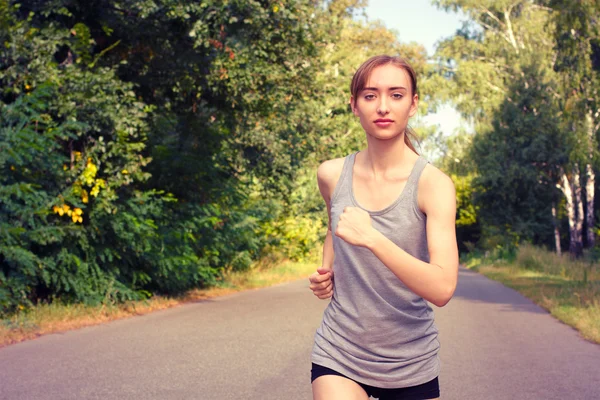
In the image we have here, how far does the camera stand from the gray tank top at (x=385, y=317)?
288 centimetres

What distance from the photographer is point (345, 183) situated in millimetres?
3070

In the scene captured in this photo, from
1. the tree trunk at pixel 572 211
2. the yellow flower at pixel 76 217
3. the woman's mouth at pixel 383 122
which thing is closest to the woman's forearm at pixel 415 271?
the woman's mouth at pixel 383 122

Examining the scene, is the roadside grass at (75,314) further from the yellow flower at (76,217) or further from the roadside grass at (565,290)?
the roadside grass at (565,290)

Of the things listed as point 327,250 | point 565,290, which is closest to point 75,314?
point 327,250

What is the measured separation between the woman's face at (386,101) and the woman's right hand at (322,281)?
535 millimetres

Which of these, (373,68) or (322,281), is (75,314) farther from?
(373,68)

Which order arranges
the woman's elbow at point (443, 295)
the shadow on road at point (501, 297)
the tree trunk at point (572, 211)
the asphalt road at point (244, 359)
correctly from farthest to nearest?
the tree trunk at point (572, 211) → the shadow on road at point (501, 297) → the asphalt road at point (244, 359) → the woman's elbow at point (443, 295)

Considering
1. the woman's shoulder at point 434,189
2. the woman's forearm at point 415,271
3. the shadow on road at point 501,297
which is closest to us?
the woman's forearm at point 415,271

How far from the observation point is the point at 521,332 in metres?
11.5

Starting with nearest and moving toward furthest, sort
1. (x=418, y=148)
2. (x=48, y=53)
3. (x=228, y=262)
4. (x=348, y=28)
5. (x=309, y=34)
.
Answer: (x=418, y=148) < (x=48, y=53) < (x=309, y=34) < (x=228, y=262) < (x=348, y=28)

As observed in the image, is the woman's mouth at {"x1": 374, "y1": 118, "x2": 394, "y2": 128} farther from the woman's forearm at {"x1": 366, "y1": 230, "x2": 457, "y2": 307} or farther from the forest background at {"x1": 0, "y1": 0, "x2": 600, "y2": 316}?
the forest background at {"x1": 0, "y1": 0, "x2": 600, "y2": 316}

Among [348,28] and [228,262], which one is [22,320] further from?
[348,28]

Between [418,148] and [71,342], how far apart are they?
7764 mm

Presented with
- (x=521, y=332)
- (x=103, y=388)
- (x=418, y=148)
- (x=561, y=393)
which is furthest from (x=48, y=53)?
(x=418, y=148)
